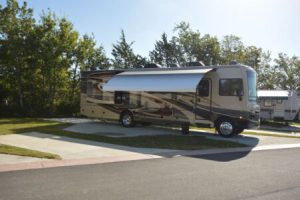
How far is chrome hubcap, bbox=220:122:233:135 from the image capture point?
1745 centimetres

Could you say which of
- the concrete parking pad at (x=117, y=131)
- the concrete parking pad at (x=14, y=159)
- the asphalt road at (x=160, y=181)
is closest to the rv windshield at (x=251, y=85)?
the concrete parking pad at (x=117, y=131)

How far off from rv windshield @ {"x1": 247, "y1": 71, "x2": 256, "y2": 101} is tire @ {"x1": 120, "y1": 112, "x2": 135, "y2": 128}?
6.32m

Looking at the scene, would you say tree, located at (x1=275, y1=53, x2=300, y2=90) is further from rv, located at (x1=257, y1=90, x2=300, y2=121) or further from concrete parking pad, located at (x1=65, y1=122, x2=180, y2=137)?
concrete parking pad, located at (x1=65, y1=122, x2=180, y2=137)

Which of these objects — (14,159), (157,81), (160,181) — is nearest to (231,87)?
(157,81)

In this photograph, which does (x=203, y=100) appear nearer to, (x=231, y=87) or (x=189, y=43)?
(x=231, y=87)

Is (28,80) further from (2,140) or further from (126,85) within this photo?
(2,140)

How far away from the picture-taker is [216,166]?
9867mm

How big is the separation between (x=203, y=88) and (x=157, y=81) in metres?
2.32

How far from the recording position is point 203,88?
59.0 feet

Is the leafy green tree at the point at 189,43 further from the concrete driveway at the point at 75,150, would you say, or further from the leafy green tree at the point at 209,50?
the concrete driveway at the point at 75,150

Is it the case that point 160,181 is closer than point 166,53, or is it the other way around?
point 160,181

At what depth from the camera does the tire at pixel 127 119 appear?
20.3 metres

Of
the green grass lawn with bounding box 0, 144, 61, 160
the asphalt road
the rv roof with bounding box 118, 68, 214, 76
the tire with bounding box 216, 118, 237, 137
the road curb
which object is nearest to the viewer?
the asphalt road

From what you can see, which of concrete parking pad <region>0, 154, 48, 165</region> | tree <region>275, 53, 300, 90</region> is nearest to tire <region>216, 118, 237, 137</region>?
concrete parking pad <region>0, 154, 48, 165</region>
